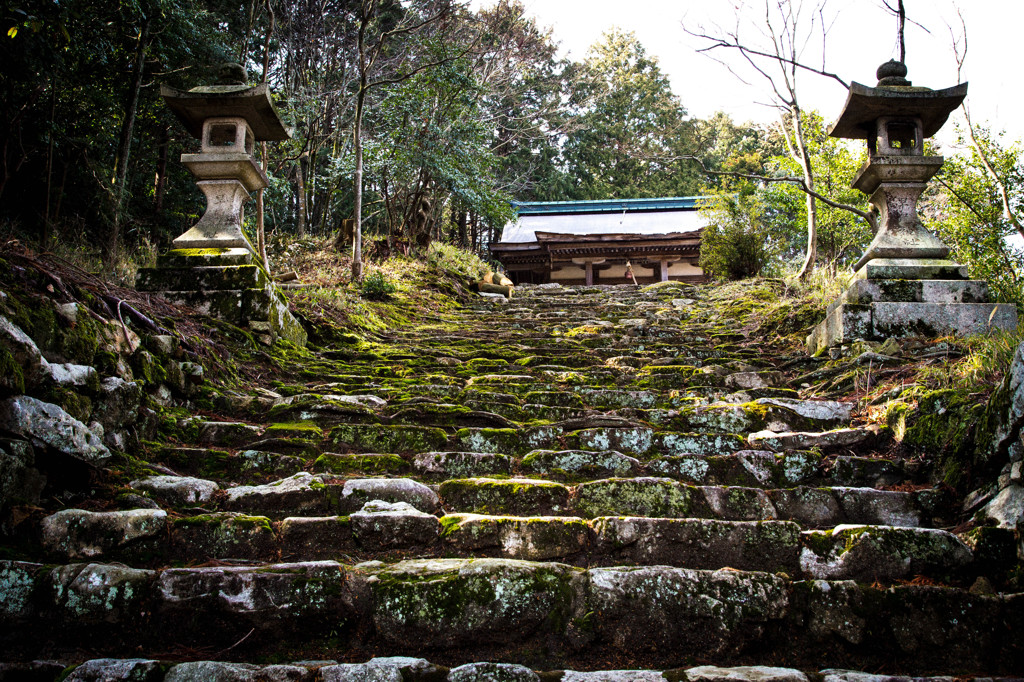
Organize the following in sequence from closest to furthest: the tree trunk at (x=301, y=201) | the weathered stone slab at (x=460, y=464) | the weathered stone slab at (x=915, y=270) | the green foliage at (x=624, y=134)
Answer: the weathered stone slab at (x=460, y=464) → the weathered stone slab at (x=915, y=270) → the tree trunk at (x=301, y=201) → the green foliage at (x=624, y=134)

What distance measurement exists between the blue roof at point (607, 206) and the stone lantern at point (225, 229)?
48.2ft

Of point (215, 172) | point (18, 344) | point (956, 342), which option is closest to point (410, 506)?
point (18, 344)

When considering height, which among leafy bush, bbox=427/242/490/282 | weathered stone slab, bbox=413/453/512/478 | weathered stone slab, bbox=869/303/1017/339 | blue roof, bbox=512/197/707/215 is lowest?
weathered stone slab, bbox=413/453/512/478

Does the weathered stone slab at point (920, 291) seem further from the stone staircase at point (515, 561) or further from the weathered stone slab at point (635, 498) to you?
the weathered stone slab at point (635, 498)

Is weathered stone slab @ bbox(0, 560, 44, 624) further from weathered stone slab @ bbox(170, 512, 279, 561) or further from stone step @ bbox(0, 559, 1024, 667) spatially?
weathered stone slab @ bbox(170, 512, 279, 561)

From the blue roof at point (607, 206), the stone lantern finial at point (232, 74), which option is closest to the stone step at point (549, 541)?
the stone lantern finial at point (232, 74)

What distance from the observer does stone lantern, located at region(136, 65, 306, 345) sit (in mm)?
4941

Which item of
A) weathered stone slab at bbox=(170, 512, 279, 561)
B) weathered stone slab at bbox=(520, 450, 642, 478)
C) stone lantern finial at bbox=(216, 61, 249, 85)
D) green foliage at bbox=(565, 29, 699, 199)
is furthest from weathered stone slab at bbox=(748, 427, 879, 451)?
green foliage at bbox=(565, 29, 699, 199)

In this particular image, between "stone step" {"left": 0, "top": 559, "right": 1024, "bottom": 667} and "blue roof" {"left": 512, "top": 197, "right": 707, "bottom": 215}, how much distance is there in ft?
59.9

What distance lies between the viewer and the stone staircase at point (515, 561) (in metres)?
1.98

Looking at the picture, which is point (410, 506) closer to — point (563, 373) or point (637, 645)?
point (637, 645)

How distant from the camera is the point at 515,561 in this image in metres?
2.22

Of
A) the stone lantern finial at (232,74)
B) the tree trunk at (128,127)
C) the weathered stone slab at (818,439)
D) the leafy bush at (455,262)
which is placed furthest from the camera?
Result: the leafy bush at (455,262)

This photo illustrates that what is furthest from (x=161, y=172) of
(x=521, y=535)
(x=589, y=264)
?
(x=589, y=264)
